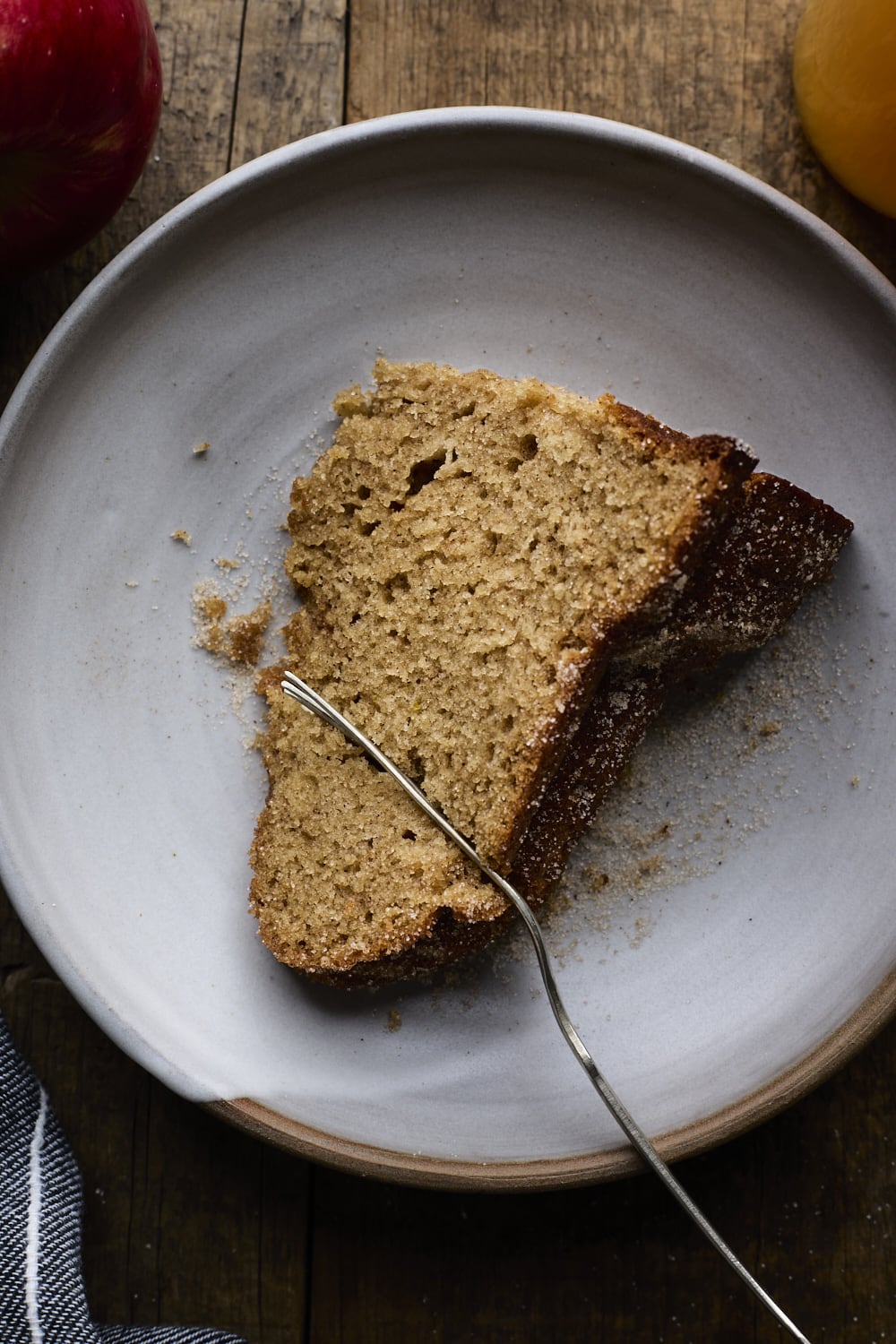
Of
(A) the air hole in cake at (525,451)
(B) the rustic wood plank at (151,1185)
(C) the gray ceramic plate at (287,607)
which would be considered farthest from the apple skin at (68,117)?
(B) the rustic wood plank at (151,1185)

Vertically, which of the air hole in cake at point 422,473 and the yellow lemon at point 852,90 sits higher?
the yellow lemon at point 852,90

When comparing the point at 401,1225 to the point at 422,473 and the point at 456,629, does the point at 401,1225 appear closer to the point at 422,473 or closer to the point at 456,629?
the point at 456,629

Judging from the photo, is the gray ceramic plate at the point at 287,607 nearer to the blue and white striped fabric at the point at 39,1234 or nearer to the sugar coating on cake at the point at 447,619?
the sugar coating on cake at the point at 447,619

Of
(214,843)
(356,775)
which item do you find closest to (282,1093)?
(214,843)

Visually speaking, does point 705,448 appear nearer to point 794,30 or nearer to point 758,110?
point 758,110

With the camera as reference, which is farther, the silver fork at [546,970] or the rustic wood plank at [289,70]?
the rustic wood plank at [289,70]

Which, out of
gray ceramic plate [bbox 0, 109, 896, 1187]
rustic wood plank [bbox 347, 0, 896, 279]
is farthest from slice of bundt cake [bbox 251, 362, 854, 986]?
rustic wood plank [bbox 347, 0, 896, 279]

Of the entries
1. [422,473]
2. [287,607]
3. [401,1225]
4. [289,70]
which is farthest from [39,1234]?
[289,70]
